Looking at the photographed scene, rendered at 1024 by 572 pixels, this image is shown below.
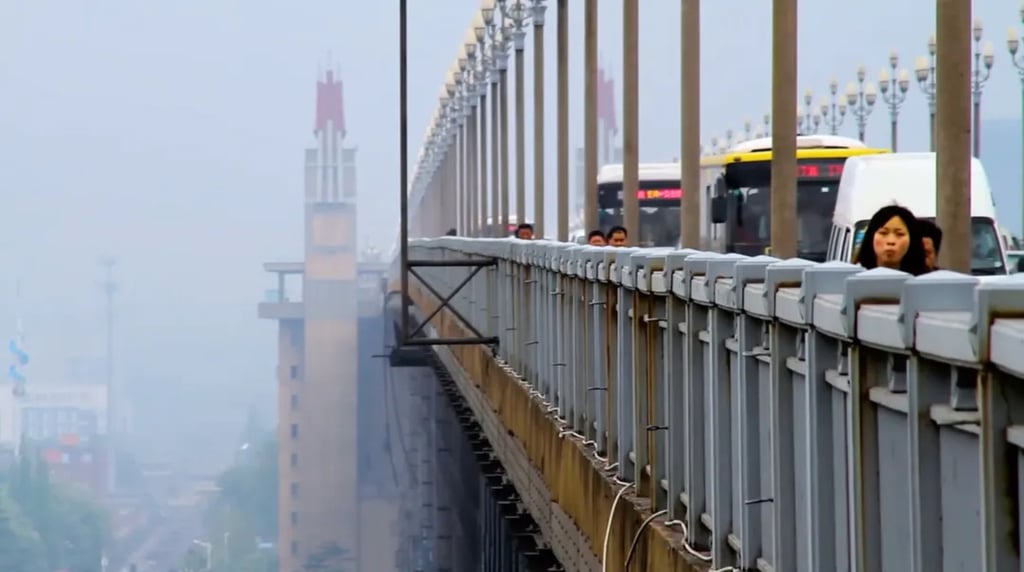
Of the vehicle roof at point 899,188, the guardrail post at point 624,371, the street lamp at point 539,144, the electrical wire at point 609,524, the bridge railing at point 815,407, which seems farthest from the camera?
the street lamp at point 539,144

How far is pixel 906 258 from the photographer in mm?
10805

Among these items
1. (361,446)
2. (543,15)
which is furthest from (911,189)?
(361,446)

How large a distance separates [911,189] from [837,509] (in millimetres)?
18644

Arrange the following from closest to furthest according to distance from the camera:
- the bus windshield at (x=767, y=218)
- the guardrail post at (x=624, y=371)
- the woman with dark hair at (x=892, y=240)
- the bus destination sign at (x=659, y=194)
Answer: the woman with dark hair at (x=892, y=240), the guardrail post at (x=624, y=371), the bus windshield at (x=767, y=218), the bus destination sign at (x=659, y=194)

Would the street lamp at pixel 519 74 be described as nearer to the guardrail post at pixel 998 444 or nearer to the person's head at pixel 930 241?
the person's head at pixel 930 241

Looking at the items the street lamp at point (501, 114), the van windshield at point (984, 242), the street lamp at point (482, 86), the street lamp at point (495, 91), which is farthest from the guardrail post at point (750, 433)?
the street lamp at point (482, 86)

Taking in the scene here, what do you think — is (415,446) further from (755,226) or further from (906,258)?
(906,258)

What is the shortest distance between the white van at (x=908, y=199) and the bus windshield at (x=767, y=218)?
448 inches

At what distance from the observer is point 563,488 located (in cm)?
1742

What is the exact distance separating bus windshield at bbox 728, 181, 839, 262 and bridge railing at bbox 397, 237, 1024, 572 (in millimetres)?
21701

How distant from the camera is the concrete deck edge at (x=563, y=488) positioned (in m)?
12.4

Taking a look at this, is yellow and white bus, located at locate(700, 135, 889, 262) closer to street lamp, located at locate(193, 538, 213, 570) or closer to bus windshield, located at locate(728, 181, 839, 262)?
bus windshield, located at locate(728, 181, 839, 262)

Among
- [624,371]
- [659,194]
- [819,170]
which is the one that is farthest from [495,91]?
[624,371]

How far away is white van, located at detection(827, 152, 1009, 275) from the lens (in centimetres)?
2614
